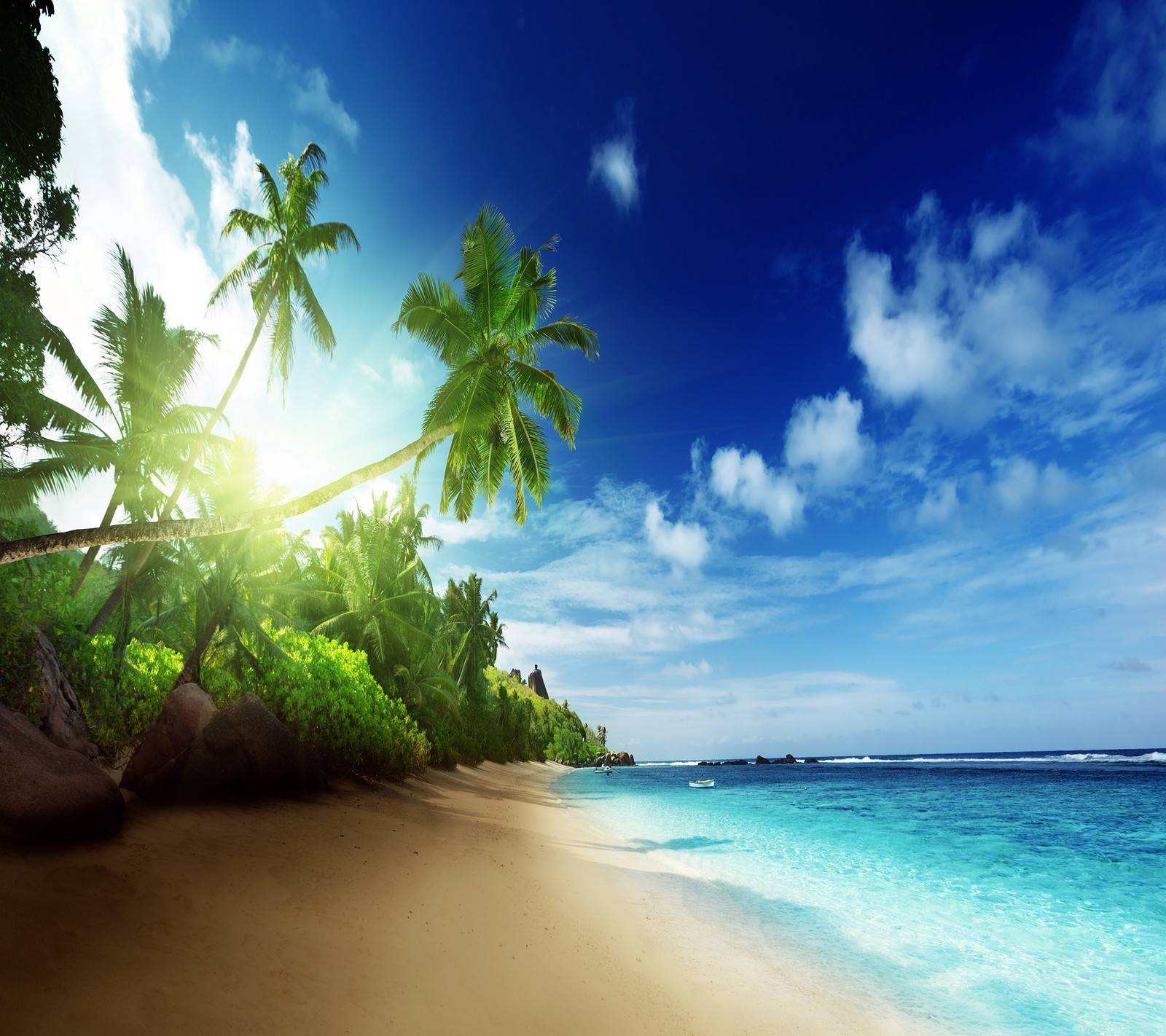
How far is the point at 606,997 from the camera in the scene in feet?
14.6

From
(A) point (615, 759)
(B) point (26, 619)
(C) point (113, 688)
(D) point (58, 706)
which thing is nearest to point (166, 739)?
(D) point (58, 706)

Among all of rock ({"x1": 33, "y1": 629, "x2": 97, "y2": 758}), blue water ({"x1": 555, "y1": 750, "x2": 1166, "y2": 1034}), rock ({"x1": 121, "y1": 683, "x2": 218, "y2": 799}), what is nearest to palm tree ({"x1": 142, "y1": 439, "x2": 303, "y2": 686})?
rock ({"x1": 33, "y1": 629, "x2": 97, "y2": 758})

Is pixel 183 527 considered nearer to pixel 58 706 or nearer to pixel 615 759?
pixel 58 706

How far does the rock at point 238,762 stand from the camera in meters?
7.59

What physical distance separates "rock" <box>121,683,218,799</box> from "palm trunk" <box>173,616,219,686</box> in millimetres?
4857

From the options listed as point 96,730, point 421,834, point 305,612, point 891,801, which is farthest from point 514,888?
point 891,801

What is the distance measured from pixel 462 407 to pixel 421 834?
8378 millimetres

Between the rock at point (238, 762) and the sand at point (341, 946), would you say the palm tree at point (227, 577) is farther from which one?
the sand at point (341, 946)

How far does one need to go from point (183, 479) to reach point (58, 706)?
662 centimetres

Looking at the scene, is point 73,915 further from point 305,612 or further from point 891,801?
point 891,801

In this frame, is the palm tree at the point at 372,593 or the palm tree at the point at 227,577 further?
the palm tree at the point at 372,593

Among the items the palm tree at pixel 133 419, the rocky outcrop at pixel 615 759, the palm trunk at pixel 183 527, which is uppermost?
the palm tree at pixel 133 419

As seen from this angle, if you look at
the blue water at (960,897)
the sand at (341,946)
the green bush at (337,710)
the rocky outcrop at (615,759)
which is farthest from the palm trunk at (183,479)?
the rocky outcrop at (615,759)

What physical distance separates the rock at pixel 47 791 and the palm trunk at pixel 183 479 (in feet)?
29.2
